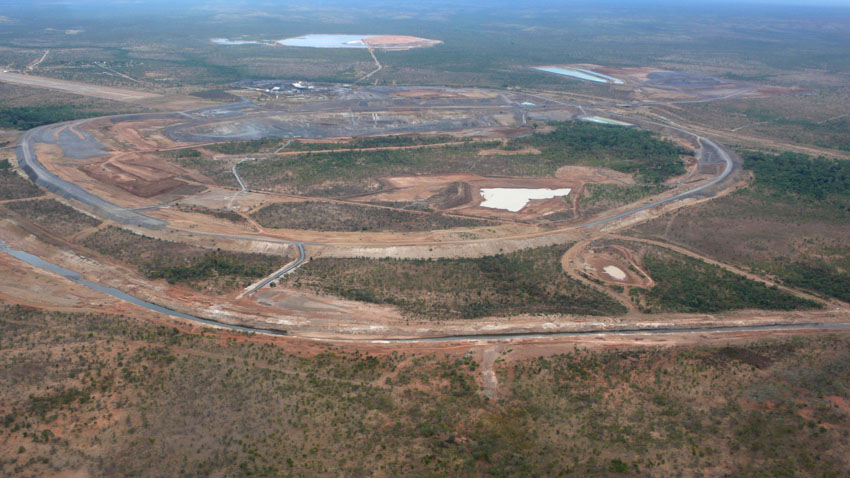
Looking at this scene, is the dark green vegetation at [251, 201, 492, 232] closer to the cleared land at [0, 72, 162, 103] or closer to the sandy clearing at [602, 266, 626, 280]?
the sandy clearing at [602, 266, 626, 280]

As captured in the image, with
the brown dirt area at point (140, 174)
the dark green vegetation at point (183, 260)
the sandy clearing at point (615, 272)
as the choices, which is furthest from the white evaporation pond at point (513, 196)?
the brown dirt area at point (140, 174)

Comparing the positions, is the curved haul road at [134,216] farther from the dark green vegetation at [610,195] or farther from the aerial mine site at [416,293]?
the dark green vegetation at [610,195]

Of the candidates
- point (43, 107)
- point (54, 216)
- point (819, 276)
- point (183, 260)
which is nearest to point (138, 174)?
point (54, 216)

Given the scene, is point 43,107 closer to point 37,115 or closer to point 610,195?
point 37,115

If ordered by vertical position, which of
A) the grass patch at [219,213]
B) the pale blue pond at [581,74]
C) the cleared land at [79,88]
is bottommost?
the grass patch at [219,213]

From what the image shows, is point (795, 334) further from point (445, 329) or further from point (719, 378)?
point (445, 329)

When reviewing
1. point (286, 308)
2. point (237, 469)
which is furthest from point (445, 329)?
point (237, 469)
